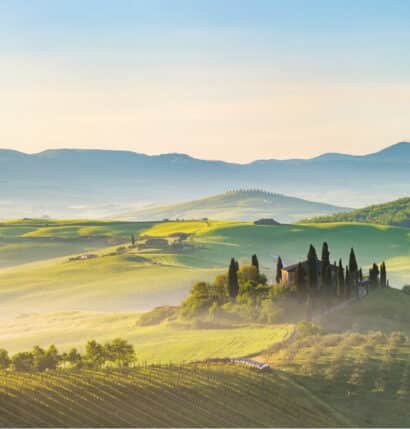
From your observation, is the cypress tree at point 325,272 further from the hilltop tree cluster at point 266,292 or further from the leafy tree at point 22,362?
the leafy tree at point 22,362

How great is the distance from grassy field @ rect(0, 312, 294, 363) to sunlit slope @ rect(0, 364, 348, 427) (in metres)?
20.3

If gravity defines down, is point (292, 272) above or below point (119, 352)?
above

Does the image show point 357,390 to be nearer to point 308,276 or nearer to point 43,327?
point 308,276

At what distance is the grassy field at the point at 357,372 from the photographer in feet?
255

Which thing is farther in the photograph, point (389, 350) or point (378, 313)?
point (378, 313)

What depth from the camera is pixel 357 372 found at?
8681cm

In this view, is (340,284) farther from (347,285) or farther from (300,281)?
(300,281)

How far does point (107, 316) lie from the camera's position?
499 ft

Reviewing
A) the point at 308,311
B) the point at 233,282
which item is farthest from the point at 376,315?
the point at 233,282

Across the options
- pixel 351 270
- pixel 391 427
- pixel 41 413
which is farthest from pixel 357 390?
pixel 351 270

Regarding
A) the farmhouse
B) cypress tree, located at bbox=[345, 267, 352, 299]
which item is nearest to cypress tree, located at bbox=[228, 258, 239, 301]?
the farmhouse

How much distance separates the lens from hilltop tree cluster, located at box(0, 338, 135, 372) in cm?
9531

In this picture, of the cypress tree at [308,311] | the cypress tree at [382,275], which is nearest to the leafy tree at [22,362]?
the cypress tree at [308,311]

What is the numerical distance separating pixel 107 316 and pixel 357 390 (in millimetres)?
77639
